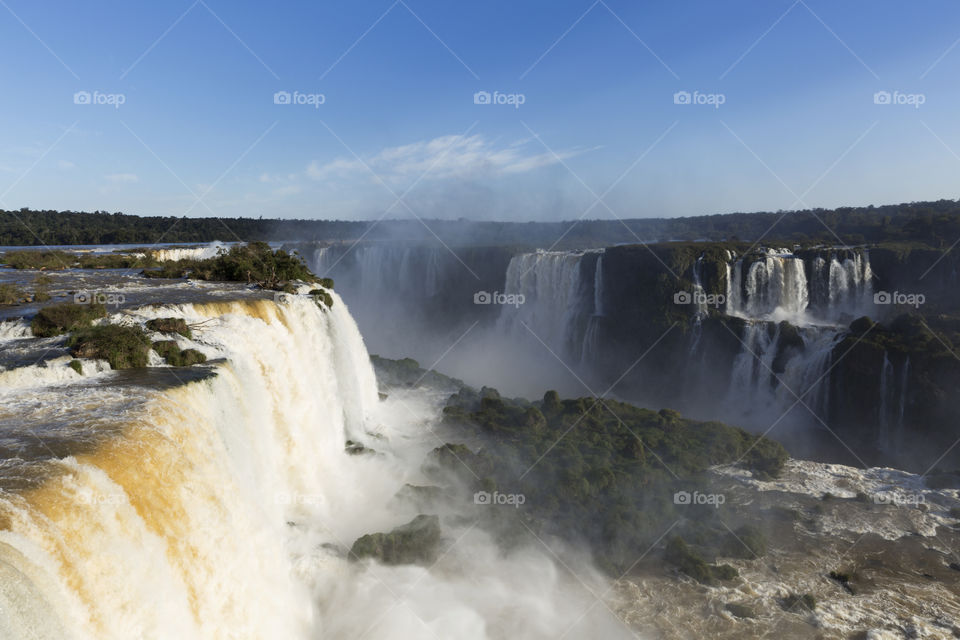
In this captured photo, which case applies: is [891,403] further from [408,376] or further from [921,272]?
[408,376]

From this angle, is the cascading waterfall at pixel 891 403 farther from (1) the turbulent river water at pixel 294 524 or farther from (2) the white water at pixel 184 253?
(2) the white water at pixel 184 253

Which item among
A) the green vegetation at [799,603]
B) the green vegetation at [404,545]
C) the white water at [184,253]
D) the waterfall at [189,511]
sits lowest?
the green vegetation at [799,603]

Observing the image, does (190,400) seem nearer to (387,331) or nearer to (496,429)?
(496,429)

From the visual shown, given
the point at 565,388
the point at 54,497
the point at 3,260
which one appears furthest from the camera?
the point at 565,388

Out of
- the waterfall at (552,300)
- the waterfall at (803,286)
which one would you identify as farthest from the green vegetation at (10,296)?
the waterfall at (803,286)

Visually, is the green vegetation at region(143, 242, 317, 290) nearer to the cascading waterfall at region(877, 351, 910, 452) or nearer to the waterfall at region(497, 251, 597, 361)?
the waterfall at region(497, 251, 597, 361)

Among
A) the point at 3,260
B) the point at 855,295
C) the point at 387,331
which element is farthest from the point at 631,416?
the point at 3,260

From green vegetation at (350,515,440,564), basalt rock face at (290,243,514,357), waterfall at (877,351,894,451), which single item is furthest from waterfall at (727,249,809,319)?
green vegetation at (350,515,440,564)
